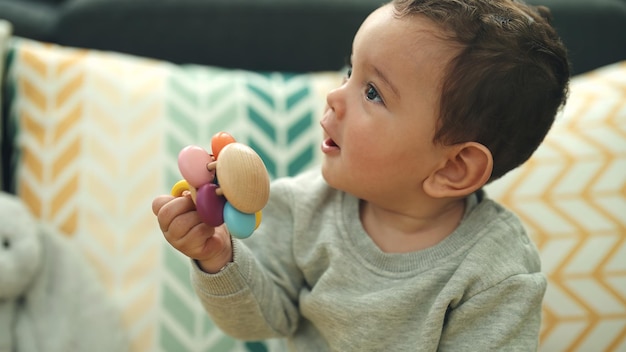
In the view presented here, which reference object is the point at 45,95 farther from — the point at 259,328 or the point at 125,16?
the point at 259,328

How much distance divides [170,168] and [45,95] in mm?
259

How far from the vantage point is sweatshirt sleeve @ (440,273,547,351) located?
2.53ft

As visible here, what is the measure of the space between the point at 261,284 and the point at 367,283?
13 centimetres

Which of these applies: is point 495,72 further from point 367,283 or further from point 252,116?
point 252,116

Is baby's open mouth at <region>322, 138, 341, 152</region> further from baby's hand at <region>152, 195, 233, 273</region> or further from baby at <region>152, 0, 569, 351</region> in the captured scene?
baby's hand at <region>152, 195, 233, 273</region>

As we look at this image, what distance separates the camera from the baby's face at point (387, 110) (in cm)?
72

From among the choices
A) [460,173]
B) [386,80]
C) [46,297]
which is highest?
[386,80]

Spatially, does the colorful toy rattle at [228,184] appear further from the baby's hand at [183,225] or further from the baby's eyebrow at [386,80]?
the baby's eyebrow at [386,80]

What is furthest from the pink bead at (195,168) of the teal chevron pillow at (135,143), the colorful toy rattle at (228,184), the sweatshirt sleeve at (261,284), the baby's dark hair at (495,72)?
the teal chevron pillow at (135,143)

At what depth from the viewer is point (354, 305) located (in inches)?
32.0

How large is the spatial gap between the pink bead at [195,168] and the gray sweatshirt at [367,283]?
15cm

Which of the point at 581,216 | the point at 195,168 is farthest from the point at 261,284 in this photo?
the point at 581,216

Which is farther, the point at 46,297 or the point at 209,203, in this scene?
the point at 46,297

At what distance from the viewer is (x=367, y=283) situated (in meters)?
0.82
